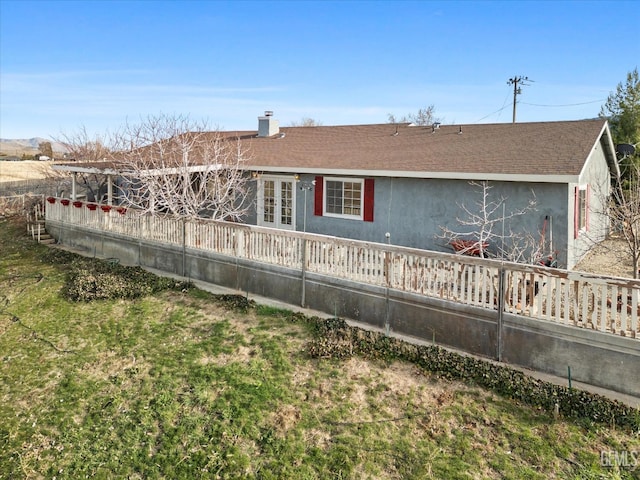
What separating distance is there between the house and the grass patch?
4.56m

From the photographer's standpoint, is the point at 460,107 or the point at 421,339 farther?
the point at 460,107

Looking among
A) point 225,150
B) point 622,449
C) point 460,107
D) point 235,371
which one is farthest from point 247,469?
point 460,107

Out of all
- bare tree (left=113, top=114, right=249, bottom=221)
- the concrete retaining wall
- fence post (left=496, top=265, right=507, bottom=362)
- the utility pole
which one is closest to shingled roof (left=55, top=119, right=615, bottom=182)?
bare tree (left=113, top=114, right=249, bottom=221)

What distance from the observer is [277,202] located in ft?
43.8

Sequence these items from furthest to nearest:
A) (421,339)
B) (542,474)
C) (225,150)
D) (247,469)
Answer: (225,150) < (421,339) < (247,469) < (542,474)

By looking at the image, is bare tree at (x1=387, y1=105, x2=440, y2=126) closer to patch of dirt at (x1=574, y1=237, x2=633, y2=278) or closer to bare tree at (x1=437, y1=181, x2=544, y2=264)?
patch of dirt at (x1=574, y1=237, x2=633, y2=278)

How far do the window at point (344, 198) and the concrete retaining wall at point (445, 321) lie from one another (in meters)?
3.84

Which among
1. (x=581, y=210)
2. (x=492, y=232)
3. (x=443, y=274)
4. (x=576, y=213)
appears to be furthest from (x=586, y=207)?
(x=443, y=274)

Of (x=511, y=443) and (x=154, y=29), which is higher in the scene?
(x=154, y=29)

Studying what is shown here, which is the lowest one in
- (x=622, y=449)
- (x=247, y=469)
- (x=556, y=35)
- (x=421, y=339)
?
(x=247, y=469)

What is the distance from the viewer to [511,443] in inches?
187

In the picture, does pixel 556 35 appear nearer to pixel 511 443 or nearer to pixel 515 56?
pixel 515 56

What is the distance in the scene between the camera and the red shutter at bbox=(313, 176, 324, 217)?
12.3 metres

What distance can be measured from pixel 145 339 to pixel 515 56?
3106 cm
